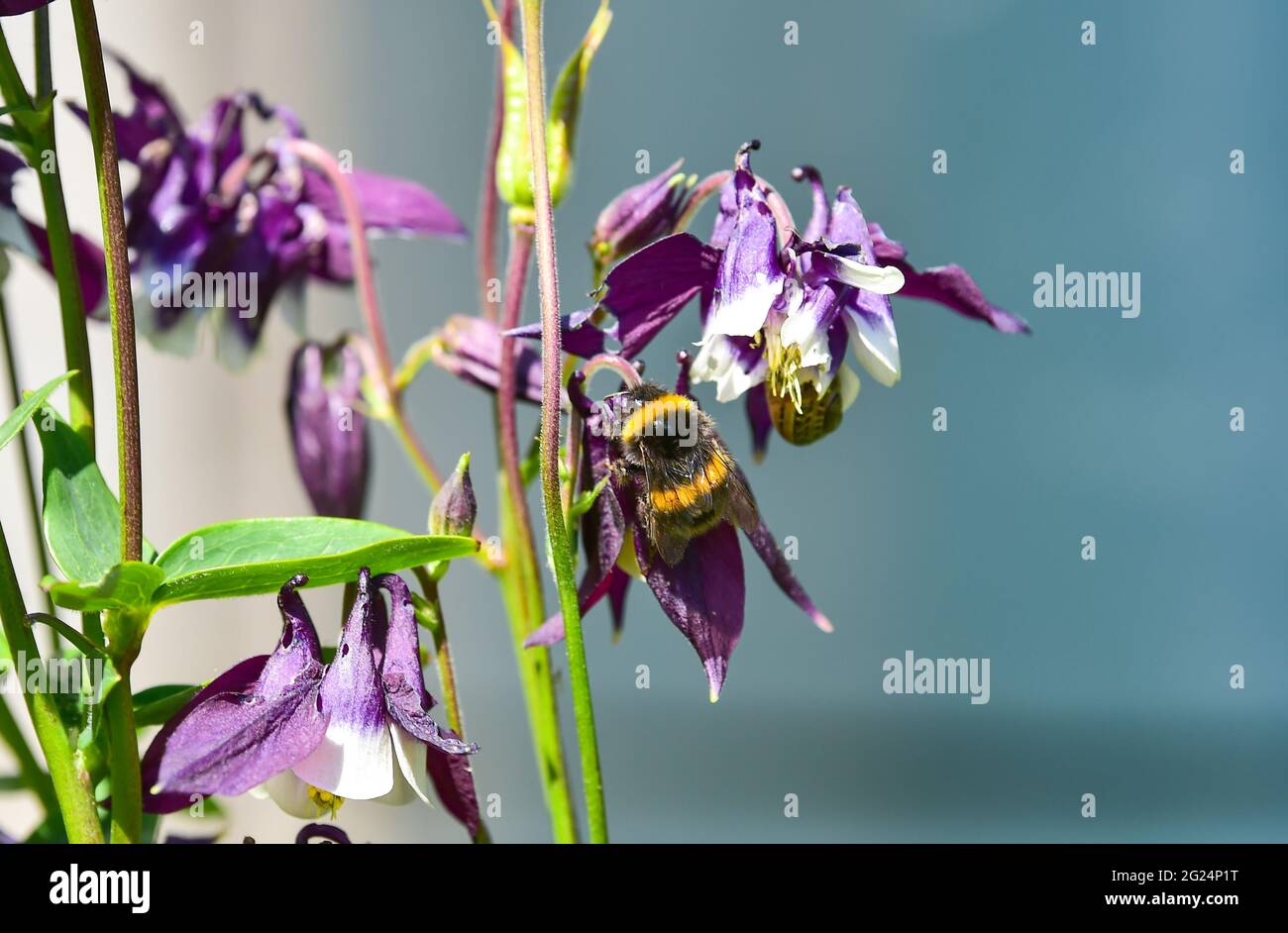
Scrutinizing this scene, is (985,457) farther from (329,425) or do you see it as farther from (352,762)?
(352,762)

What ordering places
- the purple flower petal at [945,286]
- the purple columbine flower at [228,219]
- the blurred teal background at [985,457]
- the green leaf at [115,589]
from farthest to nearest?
the blurred teal background at [985,457]
the purple columbine flower at [228,219]
the purple flower petal at [945,286]
the green leaf at [115,589]

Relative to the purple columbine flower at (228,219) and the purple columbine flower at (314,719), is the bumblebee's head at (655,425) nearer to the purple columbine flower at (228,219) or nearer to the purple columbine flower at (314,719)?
the purple columbine flower at (314,719)

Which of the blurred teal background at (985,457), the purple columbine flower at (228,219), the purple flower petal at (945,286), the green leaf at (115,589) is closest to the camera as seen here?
the green leaf at (115,589)

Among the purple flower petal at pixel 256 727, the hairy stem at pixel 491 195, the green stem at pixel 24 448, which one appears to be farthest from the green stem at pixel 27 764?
the hairy stem at pixel 491 195

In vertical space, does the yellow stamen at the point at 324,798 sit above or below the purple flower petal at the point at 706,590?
below

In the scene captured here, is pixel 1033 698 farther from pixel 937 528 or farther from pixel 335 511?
pixel 335 511

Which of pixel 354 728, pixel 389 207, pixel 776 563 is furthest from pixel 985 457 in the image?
pixel 354 728

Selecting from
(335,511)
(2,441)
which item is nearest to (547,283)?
(2,441)
